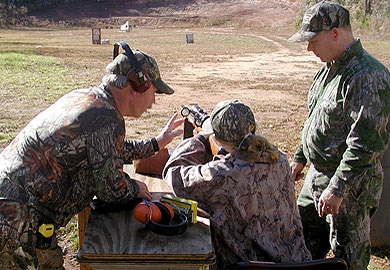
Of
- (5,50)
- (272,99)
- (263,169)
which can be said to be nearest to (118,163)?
(263,169)

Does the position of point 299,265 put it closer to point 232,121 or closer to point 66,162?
point 232,121

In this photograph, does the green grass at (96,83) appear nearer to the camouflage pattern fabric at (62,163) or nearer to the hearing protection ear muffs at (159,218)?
the camouflage pattern fabric at (62,163)

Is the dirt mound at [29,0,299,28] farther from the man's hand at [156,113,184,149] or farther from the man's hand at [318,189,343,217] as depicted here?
the man's hand at [318,189,343,217]

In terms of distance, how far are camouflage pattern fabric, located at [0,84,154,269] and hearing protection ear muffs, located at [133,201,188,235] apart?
0.15 m

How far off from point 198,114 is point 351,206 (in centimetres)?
100

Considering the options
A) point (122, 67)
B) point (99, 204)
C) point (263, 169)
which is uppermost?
point (122, 67)

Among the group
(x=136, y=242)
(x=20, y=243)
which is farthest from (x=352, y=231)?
(x=20, y=243)

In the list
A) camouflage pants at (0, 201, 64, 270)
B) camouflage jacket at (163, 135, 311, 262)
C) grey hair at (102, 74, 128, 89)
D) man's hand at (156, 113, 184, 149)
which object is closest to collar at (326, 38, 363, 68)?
camouflage jacket at (163, 135, 311, 262)

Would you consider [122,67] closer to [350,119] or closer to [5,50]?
[350,119]

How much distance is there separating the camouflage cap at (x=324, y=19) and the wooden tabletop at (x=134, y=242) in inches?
45.1

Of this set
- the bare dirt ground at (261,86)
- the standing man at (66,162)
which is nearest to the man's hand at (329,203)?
the standing man at (66,162)

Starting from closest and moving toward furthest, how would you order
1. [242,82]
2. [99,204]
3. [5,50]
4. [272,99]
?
[99,204], [272,99], [242,82], [5,50]

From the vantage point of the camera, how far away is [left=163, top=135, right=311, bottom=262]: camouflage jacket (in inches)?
102

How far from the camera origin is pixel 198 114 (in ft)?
10.7
